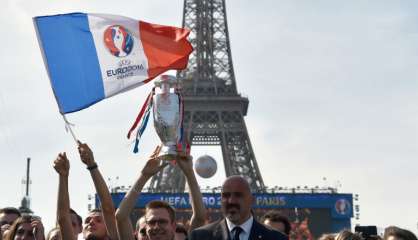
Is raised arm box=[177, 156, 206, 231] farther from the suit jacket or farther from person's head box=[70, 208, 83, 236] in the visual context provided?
person's head box=[70, 208, 83, 236]

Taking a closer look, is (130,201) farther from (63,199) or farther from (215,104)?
(215,104)

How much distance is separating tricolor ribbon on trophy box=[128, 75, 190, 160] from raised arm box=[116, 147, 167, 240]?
66 cm

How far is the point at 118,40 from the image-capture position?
964 cm

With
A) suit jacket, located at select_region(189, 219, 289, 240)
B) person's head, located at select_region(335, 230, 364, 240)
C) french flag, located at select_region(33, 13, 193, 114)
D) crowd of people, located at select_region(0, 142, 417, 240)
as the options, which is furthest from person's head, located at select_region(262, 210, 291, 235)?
suit jacket, located at select_region(189, 219, 289, 240)

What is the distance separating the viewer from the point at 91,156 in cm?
741

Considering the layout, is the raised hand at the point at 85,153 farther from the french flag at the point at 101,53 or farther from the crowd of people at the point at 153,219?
the french flag at the point at 101,53

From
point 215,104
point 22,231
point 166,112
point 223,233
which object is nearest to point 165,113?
point 166,112

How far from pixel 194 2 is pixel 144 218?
52.3 metres

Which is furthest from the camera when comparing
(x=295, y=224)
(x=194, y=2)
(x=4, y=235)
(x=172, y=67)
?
(x=194, y=2)

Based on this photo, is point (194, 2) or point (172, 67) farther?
point (194, 2)

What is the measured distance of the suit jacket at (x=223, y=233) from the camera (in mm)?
6285

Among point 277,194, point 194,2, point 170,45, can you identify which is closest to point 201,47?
point 194,2

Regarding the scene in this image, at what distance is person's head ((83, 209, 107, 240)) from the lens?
7503mm

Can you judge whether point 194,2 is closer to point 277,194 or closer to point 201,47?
point 201,47
